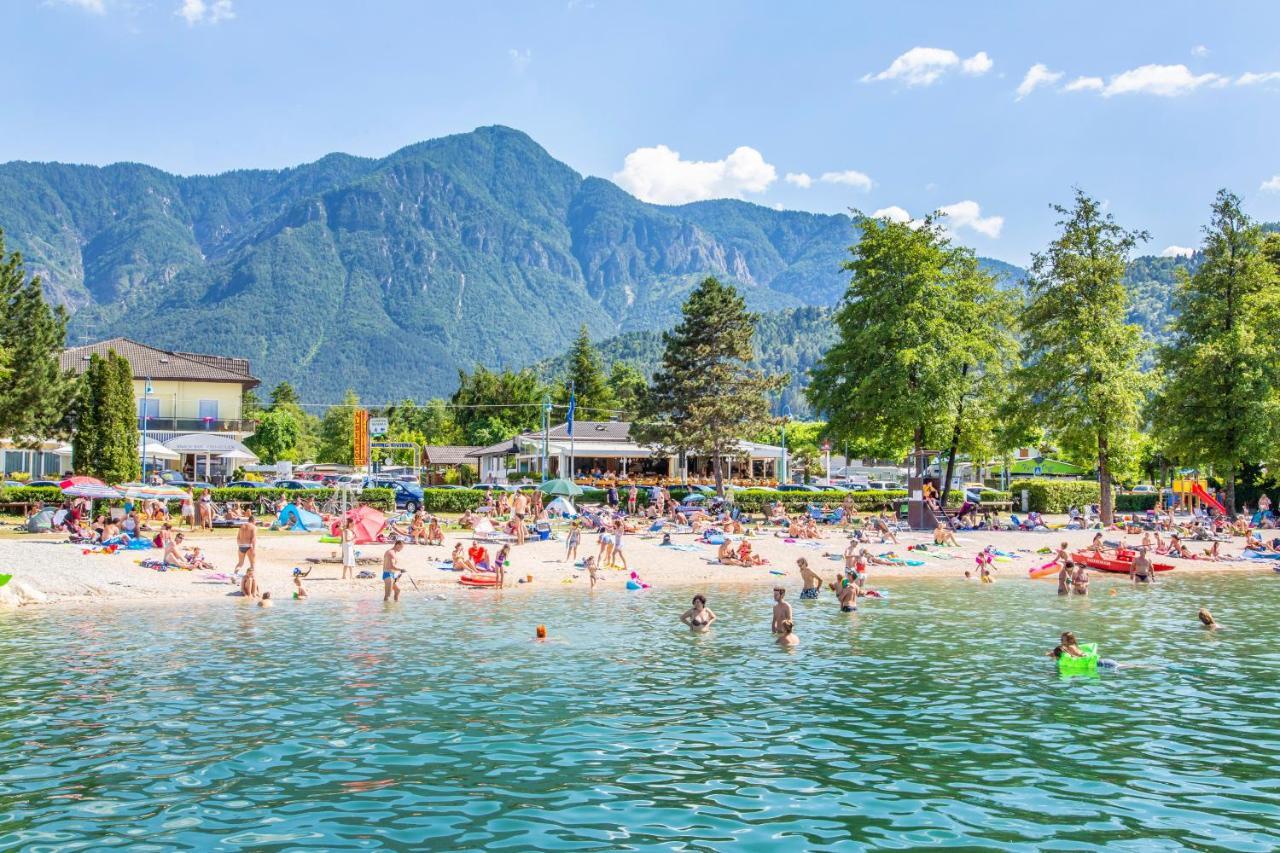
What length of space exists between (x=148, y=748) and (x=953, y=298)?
44105 mm

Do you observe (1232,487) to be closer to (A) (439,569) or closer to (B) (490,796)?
(A) (439,569)

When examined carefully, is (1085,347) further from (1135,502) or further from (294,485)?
(294,485)

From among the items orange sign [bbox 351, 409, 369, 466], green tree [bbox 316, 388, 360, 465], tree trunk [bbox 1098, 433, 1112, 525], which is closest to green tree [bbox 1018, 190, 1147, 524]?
tree trunk [bbox 1098, 433, 1112, 525]

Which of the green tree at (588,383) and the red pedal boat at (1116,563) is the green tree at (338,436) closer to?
the green tree at (588,383)

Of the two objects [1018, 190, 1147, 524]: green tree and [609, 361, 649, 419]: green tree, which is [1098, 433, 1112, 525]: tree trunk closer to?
[1018, 190, 1147, 524]: green tree

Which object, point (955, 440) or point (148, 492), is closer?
point (148, 492)

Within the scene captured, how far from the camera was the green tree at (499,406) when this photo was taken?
9462 cm

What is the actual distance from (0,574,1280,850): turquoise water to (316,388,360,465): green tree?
78.8 m

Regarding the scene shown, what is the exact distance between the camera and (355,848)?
340 inches

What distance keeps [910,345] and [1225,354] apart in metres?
13.2

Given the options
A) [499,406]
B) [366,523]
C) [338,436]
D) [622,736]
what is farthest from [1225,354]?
[338,436]

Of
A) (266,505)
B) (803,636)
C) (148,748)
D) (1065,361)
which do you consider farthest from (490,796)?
(1065,361)

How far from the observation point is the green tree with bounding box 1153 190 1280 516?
145ft

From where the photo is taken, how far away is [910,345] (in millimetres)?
47781
